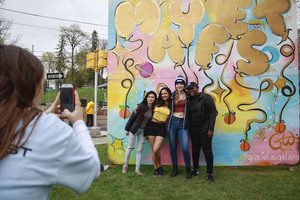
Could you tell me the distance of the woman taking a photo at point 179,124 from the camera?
448 cm

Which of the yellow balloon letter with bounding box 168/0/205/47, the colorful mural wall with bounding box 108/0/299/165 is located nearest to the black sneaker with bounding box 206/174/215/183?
the colorful mural wall with bounding box 108/0/299/165

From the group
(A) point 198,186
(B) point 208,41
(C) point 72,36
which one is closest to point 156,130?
(A) point 198,186

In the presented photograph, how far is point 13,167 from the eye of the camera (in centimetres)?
86

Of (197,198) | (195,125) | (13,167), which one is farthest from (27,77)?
(195,125)

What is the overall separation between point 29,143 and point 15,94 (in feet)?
0.71

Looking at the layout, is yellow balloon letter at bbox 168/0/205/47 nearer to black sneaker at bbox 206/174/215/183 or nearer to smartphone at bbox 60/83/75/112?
black sneaker at bbox 206/174/215/183

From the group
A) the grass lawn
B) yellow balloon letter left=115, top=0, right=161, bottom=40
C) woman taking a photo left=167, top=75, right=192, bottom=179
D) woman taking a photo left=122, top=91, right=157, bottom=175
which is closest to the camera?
the grass lawn

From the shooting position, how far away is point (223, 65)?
490cm

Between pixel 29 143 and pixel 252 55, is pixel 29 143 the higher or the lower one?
the lower one

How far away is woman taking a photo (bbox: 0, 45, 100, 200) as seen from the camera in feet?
2.83

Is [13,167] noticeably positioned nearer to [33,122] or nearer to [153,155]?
[33,122]

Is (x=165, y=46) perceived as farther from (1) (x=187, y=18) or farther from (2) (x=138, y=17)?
(2) (x=138, y=17)

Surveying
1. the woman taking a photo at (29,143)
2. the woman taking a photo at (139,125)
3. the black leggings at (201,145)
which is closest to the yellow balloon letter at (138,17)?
the woman taking a photo at (139,125)

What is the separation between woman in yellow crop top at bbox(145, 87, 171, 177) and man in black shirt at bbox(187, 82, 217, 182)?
1.65 feet
